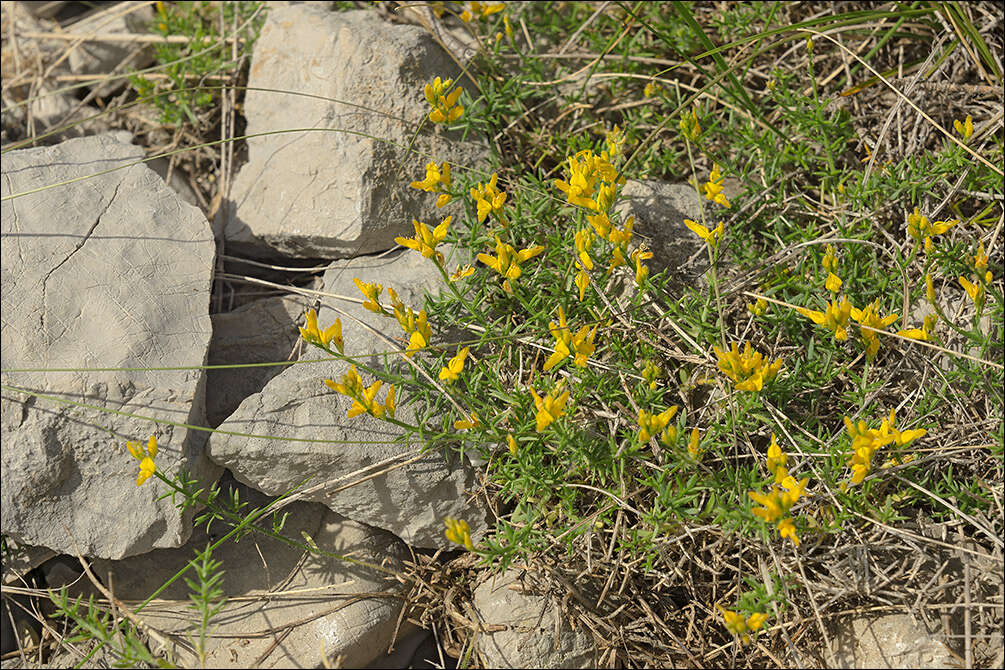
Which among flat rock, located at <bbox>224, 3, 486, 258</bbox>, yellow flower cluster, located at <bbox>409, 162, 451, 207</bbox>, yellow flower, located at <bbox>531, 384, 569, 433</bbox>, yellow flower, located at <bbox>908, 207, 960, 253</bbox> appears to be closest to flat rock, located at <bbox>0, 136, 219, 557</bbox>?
flat rock, located at <bbox>224, 3, 486, 258</bbox>

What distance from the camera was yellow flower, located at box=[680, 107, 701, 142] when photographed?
342 cm

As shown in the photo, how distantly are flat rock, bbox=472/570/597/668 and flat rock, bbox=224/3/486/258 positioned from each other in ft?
5.20

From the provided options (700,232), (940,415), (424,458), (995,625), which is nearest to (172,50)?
(424,458)

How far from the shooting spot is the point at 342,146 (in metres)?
3.64

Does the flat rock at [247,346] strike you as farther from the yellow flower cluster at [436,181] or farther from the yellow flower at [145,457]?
the yellow flower cluster at [436,181]

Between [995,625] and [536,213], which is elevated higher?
[536,213]

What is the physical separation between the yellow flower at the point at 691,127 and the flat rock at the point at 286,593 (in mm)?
2020

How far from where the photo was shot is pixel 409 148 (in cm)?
355

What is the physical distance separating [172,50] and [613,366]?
9.65 feet

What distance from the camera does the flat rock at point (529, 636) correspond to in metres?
3.01

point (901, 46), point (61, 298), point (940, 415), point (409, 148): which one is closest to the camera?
point (940, 415)

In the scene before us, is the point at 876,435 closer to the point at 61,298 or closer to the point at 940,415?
the point at 940,415

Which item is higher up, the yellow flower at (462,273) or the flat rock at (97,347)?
the yellow flower at (462,273)

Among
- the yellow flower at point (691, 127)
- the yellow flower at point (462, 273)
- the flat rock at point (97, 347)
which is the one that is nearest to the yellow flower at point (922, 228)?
the yellow flower at point (691, 127)
